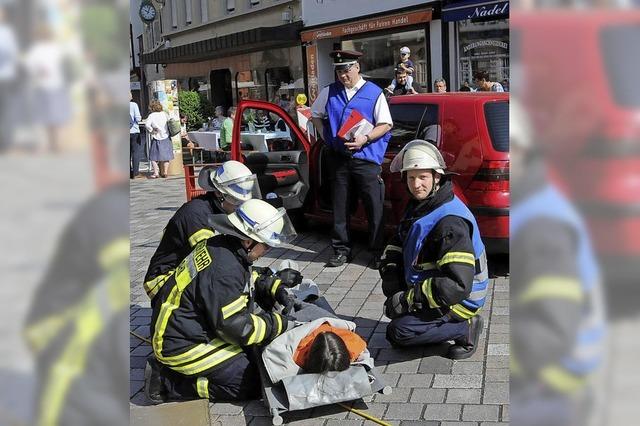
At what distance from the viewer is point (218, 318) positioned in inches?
138

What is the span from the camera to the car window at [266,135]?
27.2 feet

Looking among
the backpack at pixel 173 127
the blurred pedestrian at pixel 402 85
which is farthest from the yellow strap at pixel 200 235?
the backpack at pixel 173 127

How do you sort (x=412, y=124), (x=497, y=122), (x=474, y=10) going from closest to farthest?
(x=497, y=122) → (x=412, y=124) → (x=474, y=10)

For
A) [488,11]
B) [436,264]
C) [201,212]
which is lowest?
[436,264]

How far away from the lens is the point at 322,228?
841 centimetres

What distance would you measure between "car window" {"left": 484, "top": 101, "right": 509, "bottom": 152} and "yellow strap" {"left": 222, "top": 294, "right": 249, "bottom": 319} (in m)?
2.89
